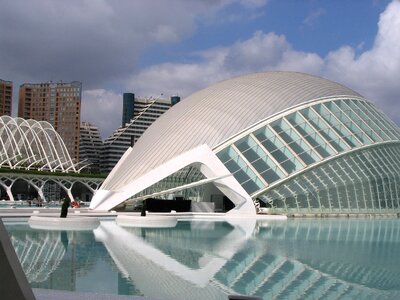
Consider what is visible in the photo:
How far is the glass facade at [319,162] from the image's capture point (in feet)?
111

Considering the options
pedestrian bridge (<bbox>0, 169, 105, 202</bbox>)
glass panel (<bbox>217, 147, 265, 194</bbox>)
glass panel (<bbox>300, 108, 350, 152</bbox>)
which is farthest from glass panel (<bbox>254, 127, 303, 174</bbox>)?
pedestrian bridge (<bbox>0, 169, 105, 202</bbox>)

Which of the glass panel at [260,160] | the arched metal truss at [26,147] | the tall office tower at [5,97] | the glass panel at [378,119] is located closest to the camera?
the glass panel at [260,160]

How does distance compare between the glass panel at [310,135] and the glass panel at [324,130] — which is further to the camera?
the glass panel at [324,130]

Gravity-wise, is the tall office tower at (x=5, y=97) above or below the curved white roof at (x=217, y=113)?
above

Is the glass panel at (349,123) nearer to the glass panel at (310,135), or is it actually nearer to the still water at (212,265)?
the glass panel at (310,135)

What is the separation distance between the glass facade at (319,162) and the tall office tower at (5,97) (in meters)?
133

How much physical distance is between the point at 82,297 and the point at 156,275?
3.18 meters

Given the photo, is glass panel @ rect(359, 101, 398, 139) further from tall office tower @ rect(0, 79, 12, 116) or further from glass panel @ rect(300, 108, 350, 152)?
tall office tower @ rect(0, 79, 12, 116)

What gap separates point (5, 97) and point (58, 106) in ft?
51.4

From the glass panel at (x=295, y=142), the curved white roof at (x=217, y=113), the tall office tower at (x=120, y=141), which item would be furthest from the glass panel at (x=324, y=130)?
the tall office tower at (x=120, y=141)

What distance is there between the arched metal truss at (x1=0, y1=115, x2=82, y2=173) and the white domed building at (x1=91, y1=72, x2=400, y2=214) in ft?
154

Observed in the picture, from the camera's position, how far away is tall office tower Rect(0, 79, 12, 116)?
15338 centimetres

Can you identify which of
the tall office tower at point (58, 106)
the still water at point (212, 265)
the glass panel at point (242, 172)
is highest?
the tall office tower at point (58, 106)

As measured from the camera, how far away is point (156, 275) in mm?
10438
